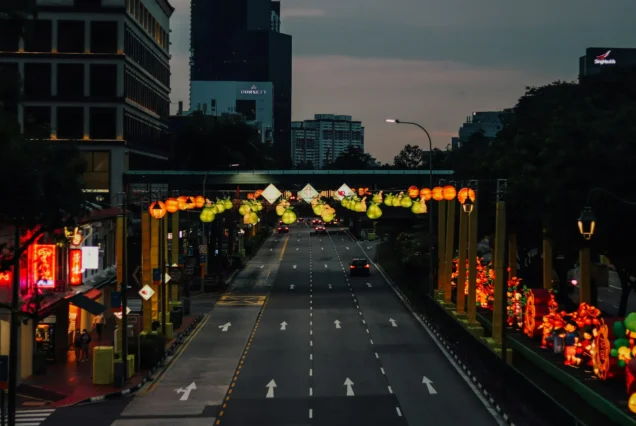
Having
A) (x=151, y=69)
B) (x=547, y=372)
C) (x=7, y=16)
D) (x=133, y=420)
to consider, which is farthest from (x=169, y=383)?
(x=151, y=69)

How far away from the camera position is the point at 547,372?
132 feet

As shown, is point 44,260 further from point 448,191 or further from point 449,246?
point 449,246

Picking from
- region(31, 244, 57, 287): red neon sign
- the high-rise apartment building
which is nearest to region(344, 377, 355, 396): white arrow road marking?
region(31, 244, 57, 287): red neon sign

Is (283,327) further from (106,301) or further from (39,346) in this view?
(39,346)

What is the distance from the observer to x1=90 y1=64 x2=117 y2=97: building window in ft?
271

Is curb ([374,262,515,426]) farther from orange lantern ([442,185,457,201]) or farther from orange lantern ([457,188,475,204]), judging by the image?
orange lantern ([442,185,457,201])

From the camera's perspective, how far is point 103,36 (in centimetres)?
8250

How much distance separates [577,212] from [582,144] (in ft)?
8.43

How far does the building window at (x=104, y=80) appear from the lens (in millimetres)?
82562

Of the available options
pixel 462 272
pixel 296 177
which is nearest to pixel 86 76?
pixel 296 177

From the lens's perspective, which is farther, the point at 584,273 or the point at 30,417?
the point at 584,273

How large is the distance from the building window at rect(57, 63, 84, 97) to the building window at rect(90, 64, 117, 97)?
3.17 feet

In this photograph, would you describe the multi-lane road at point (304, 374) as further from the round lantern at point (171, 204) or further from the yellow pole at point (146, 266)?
the round lantern at point (171, 204)

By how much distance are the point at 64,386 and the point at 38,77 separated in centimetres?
4944
